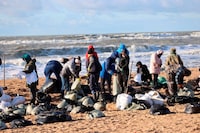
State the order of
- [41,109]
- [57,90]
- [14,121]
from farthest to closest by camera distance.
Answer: [57,90]
[41,109]
[14,121]

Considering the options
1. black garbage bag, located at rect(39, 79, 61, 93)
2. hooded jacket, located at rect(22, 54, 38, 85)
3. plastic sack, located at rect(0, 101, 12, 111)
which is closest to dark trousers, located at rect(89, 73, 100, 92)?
hooded jacket, located at rect(22, 54, 38, 85)

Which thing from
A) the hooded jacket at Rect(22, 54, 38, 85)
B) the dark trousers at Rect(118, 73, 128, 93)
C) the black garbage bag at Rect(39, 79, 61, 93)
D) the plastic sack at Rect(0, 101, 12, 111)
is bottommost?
the plastic sack at Rect(0, 101, 12, 111)

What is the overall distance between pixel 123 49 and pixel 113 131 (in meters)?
4.42

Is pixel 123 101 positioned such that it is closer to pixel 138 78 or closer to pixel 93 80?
pixel 93 80

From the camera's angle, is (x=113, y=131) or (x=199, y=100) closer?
(x=113, y=131)

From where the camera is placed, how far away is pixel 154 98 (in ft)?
35.5

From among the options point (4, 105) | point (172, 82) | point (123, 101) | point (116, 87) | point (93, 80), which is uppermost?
point (93, 80)

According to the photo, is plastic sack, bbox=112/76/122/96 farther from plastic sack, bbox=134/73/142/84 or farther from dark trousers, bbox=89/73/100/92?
plastic sack, bbox=134/73/142/84

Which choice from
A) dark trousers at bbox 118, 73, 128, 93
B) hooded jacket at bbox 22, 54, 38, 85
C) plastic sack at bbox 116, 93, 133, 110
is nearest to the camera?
plastic sack at bbox 116, 93, 133, 110

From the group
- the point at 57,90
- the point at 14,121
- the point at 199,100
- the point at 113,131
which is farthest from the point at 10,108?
the point at 199,100

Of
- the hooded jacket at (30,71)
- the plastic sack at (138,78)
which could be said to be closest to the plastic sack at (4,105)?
the hooded jacket at (30,71)

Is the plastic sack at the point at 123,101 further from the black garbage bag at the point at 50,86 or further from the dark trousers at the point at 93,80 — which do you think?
the black garbage bag at the point at 50,86

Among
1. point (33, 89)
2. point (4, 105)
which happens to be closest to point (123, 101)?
point (33, 89)

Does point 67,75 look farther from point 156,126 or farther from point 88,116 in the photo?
point 156,126
